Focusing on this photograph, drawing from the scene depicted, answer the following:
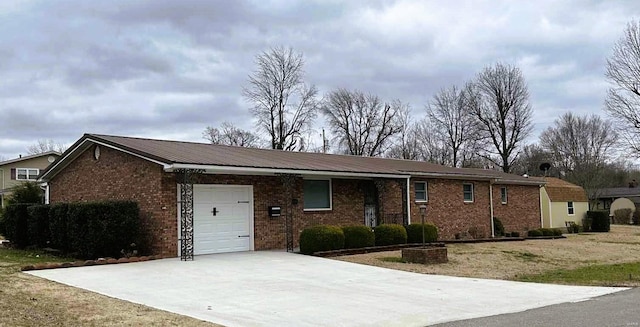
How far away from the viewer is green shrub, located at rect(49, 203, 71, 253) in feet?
Answer: 55.2

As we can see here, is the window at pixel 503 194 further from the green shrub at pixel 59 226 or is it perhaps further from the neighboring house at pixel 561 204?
the green shrub at pixel 59 226

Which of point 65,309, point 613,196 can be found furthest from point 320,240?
point 613,196

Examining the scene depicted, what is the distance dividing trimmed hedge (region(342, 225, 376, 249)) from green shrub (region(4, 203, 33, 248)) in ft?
34.1

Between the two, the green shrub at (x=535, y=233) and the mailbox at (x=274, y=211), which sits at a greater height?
the mailbox at (x=274, y=211)

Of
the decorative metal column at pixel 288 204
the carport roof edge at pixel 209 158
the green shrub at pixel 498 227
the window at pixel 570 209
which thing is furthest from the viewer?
the window at pixel 570 209

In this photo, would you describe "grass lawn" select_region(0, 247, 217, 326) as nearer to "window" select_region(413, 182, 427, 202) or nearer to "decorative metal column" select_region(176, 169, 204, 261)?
"decorative metal column" select_region(176, 169, 204, 261)

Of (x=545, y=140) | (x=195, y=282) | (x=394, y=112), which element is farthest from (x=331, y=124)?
(x=195, y=282)

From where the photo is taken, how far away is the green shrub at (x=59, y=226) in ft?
55.2

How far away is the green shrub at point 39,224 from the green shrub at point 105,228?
2.86 meters

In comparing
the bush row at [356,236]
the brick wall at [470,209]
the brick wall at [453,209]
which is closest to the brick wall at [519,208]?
the brick wall at [470,209]

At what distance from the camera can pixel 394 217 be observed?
22.7 m

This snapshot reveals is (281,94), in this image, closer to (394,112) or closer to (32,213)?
(394,112)

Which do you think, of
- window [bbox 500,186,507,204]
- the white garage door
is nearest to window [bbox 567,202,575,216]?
window [bbox 500,186,507,204]

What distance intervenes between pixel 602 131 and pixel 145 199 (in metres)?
53.7
